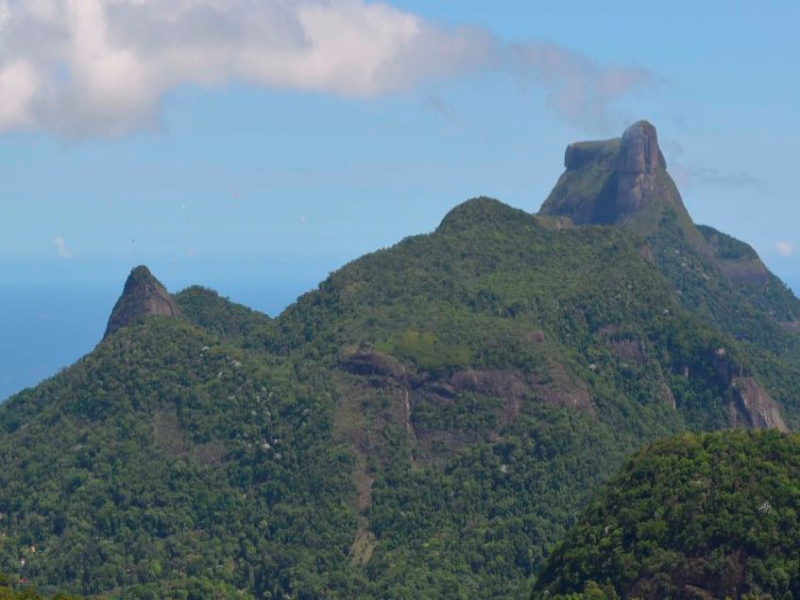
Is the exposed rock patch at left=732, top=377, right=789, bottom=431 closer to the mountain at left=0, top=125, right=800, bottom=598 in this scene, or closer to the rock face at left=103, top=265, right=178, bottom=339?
the mountain at left=0, top=125, right=800, bottom=598

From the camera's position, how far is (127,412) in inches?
5635

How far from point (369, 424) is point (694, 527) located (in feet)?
180

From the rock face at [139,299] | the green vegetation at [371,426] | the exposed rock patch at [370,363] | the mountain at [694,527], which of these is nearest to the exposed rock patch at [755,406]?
the green vegetation at [371,426]

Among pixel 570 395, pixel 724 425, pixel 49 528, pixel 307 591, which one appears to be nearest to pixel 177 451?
pixel 49 528

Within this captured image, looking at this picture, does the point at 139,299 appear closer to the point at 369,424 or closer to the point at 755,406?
the point at 369,424

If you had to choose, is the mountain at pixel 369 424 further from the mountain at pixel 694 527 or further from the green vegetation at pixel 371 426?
the mountain at pixel 694 527

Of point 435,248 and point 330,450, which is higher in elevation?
point 435,248

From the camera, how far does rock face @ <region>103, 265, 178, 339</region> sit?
164m

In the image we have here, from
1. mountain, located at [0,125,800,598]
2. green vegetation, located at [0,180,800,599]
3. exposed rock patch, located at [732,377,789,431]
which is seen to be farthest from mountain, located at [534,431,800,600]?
exposed rock patch, located at [732,377,789,431]

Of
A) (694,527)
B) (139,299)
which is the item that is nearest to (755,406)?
(139,299)

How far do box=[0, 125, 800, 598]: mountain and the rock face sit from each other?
0.79 feet

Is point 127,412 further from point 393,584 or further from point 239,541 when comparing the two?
point 393,584

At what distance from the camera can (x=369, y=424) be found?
14438 cm

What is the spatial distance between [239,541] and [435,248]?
53.4m
